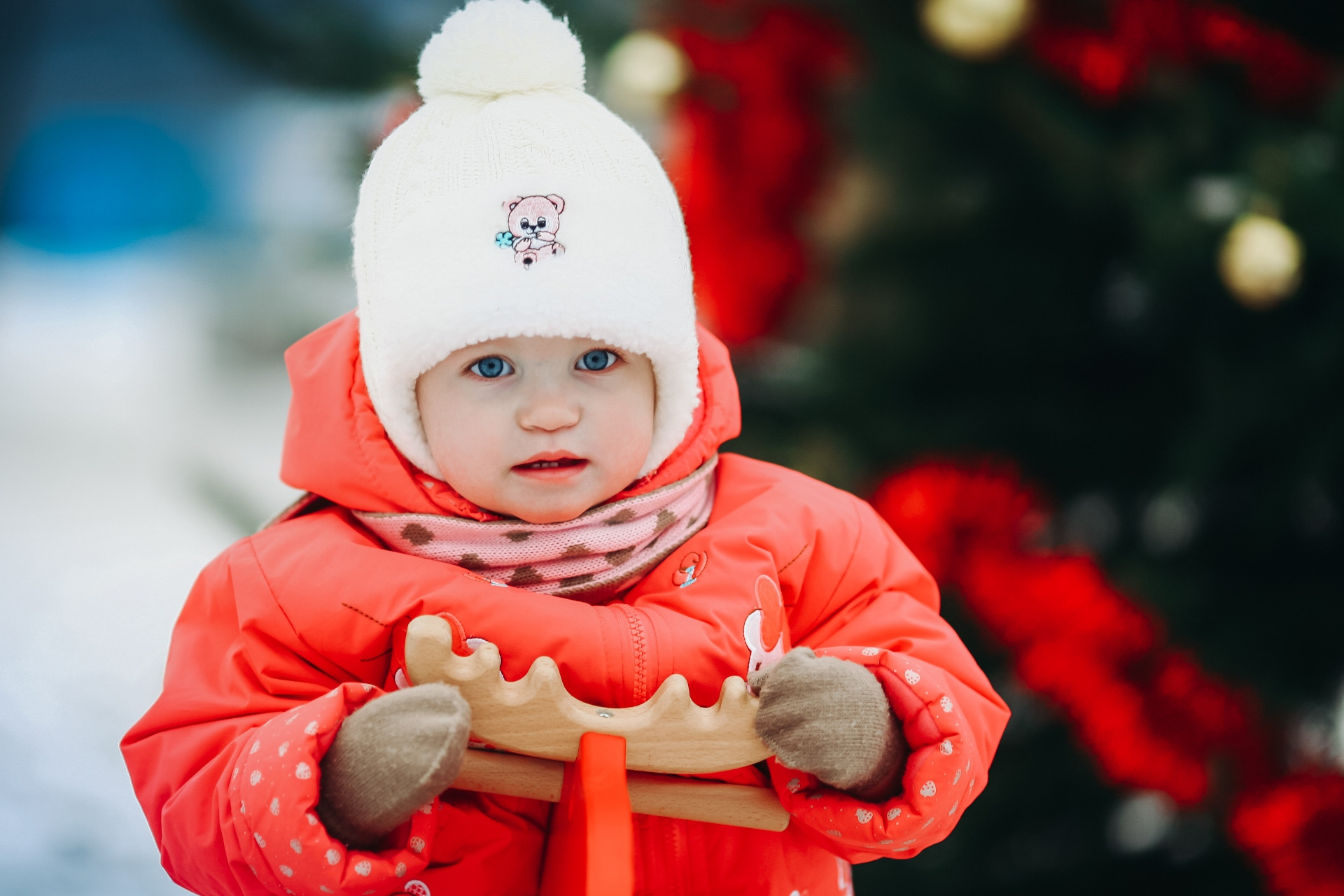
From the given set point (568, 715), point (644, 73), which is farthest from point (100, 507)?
point (568, 715)

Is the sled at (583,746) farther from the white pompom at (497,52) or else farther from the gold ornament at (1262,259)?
the gold ornament at (1262,259)

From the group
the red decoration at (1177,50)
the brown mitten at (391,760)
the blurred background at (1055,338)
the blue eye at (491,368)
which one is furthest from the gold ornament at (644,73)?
the brown mitten at (391,760)

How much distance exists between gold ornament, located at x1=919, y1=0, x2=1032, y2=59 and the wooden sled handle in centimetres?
64

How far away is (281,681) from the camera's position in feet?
2.43

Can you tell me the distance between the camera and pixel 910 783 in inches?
27.5

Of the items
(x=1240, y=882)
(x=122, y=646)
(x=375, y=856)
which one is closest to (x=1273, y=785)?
(x=1240, y=882)

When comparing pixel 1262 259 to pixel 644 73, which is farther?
pixel 644 73

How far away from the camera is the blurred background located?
40.3 inches

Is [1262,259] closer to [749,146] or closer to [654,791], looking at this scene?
[749,146]

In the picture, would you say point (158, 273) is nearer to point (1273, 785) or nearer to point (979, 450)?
point (979, 450)

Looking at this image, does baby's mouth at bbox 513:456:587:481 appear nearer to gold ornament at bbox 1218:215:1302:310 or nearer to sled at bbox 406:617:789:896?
sled at bbox 406:617:789:896

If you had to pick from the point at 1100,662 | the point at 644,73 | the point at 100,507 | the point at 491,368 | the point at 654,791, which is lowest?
the point at 100,507

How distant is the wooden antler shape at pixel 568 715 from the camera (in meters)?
0.65

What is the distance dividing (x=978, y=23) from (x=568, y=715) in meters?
0.68
